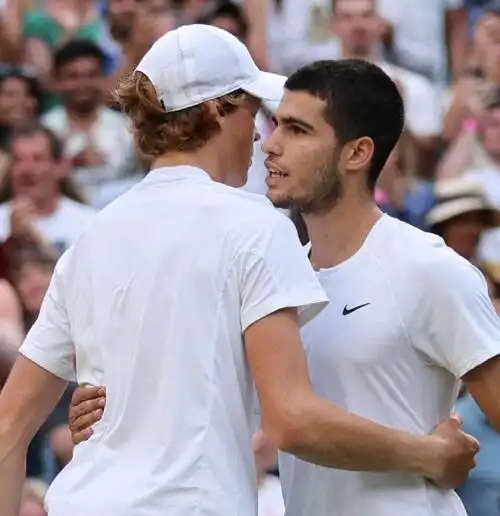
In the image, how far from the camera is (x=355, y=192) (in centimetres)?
249

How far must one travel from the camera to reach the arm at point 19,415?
232 centimetres

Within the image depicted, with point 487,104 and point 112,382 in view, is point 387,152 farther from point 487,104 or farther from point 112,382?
point 487,104

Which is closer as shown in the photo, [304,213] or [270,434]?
[270,434]

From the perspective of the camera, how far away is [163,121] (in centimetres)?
219

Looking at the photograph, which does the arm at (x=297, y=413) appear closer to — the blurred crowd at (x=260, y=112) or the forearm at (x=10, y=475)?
the forearm at (x=10, y=475)

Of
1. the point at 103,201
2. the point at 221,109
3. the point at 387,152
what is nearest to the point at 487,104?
the point at 103,201

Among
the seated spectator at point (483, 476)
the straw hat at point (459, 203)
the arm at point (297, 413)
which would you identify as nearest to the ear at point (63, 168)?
the straw hat at point (459, 203)

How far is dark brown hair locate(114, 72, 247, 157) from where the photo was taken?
7.18 ft

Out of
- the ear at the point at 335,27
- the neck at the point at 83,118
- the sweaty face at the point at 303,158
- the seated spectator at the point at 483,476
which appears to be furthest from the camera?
the ear at the point at 335,27

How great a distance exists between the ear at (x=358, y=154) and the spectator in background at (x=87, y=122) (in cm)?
364

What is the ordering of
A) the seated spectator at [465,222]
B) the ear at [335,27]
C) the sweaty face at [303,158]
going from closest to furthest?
the sweaty face at [303,158] < the seated spectator at [465,222] < the ear at [335,27]

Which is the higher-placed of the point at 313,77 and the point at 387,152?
the point at 313,77

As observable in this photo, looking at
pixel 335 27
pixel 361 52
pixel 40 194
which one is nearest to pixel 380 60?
pixel 361 52

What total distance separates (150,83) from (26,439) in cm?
67
